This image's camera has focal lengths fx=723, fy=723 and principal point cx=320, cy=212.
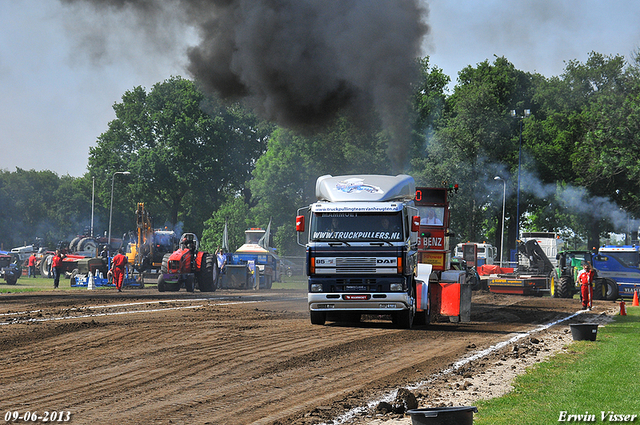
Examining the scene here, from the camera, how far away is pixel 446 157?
53.2 meters

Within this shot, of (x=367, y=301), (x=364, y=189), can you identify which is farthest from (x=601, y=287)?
(x=367, y=301)

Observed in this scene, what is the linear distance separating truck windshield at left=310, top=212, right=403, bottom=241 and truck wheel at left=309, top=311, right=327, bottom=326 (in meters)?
1.90

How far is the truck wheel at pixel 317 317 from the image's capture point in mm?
17306

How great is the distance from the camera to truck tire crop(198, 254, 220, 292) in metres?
34.6

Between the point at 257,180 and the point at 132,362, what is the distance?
197 feet

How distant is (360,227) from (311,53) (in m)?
9.91

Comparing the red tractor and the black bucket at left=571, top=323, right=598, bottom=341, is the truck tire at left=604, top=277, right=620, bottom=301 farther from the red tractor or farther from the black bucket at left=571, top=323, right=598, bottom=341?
the black bucket at left=571, top=323, right=598, bottom=341

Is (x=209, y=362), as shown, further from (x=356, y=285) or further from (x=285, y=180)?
(x=285, y=180)

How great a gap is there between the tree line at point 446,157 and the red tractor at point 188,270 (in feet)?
24.6

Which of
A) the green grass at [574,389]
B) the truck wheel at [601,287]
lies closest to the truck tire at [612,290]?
the truck wheel at [601,287]

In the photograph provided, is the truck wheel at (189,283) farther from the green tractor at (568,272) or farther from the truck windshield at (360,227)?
the truck windshield at (360,227)

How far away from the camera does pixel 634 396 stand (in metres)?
8.92

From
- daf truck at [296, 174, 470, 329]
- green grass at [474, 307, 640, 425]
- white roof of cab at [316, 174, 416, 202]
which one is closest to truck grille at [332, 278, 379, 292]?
daf truck at [296, 174, 470, 329]

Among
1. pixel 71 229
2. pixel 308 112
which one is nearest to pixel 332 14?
pixel 308 112
